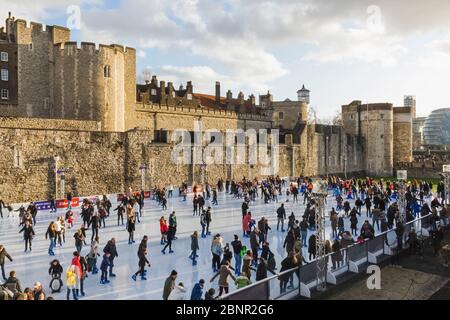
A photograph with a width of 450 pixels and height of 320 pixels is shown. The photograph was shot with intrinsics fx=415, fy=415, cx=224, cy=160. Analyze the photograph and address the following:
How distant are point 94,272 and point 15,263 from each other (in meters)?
2.57

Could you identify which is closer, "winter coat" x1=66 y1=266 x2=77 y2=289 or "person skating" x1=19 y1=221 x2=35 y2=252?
"winter coat" x1=66 y1=266 x2=77 y2=289

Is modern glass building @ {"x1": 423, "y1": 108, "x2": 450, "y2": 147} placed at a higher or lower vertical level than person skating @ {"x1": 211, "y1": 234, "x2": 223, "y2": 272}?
higher

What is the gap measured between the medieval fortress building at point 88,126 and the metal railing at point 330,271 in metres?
18.3

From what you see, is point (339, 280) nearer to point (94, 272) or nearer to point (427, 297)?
point (427, 297)

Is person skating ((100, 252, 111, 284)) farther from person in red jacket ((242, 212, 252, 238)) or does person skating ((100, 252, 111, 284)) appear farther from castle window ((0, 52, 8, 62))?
castle window ((0, 52, 8, 62))

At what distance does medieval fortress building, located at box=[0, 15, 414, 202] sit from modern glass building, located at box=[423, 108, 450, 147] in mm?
79698

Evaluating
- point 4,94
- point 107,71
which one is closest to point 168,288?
point 107,71

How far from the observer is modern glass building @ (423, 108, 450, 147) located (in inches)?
4328

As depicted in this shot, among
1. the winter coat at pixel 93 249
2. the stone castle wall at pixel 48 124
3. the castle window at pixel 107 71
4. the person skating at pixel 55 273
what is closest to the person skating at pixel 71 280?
the person skating at pixel 55 273

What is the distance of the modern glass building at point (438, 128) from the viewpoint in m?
110

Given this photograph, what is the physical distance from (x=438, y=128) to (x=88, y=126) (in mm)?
106590

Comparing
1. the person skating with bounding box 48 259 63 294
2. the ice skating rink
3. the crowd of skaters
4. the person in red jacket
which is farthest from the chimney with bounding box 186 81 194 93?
the person skating with bounding box 48 259 63 294

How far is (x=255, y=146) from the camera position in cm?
3625

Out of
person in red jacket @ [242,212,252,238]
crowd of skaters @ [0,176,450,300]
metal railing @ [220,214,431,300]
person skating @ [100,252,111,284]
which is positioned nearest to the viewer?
metal railing @ [220,214,431,300]
